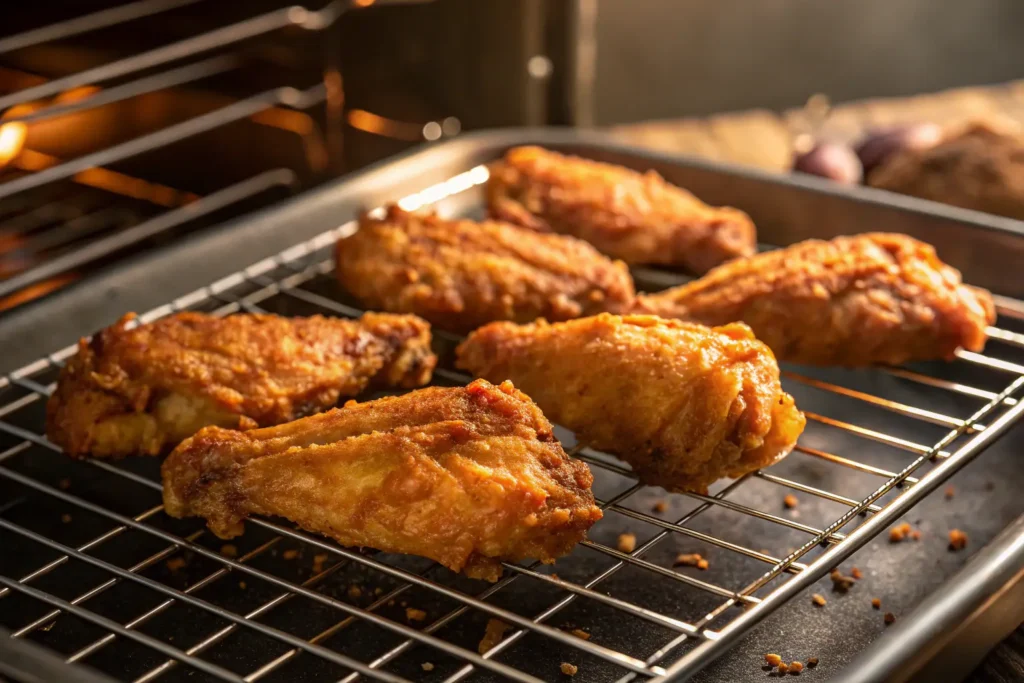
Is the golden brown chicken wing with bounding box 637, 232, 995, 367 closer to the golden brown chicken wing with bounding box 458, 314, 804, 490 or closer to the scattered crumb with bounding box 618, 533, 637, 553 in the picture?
the golden brown chicken wing with bounding box 458, 314, 804, 490

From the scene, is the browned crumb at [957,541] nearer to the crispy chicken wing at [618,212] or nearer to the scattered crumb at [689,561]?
the scattered crumb at [689,561]

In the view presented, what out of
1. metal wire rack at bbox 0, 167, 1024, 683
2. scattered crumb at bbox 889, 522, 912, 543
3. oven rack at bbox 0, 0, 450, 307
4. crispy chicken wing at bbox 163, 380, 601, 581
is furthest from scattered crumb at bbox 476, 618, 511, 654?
oven rack at bbox 0, 0, 450, 307

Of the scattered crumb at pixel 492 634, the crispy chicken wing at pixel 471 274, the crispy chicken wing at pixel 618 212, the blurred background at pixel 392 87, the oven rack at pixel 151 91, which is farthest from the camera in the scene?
the blurred background at pixel 392 87

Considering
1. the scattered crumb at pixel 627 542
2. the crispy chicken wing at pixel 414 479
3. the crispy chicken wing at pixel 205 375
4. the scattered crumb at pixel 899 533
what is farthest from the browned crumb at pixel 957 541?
the crispy chicken wing at pixel 205 375

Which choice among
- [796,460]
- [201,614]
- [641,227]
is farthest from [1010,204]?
[201,614]

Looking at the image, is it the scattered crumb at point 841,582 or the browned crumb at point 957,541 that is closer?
the scattered crumb at point 841,582

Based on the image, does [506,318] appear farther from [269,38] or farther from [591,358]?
[269,38]
